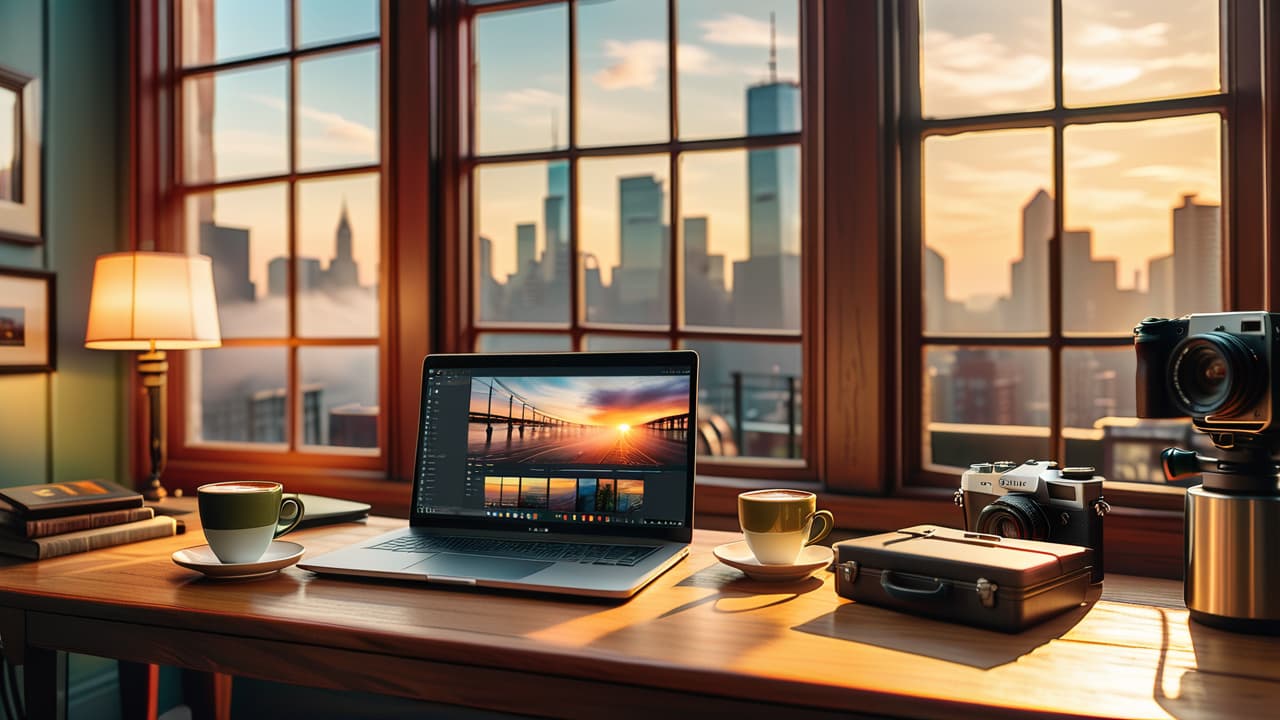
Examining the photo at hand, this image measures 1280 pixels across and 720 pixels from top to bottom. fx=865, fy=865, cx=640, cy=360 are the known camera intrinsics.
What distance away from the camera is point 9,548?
1.44m

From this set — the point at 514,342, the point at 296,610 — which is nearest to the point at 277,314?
the point at 514,342

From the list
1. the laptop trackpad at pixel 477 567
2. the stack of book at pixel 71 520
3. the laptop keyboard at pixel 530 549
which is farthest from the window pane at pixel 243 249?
the laptop trackpad at pixel 477 567

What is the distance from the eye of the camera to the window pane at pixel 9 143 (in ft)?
6.74

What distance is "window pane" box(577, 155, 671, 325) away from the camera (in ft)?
6.82

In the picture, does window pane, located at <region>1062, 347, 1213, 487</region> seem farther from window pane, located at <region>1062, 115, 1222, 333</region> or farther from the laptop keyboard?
the laptop keyboard

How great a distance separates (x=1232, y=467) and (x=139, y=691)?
82.2 inches

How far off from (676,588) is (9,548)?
112 centimetres

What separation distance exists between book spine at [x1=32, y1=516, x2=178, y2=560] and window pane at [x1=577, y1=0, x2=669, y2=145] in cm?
122

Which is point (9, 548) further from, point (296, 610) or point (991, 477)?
point (991, 477)

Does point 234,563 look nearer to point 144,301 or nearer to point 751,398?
point 144,301

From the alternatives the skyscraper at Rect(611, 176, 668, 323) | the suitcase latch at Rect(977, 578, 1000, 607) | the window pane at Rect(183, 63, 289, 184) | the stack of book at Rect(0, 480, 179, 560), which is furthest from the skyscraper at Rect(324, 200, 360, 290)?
the suitcase latch at Rect(977, 578, 1000, 607)

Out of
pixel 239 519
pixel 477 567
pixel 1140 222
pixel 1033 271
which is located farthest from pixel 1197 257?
pixel 239 519

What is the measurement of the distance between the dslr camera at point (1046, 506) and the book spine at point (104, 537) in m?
1.43

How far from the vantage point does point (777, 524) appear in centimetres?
124
